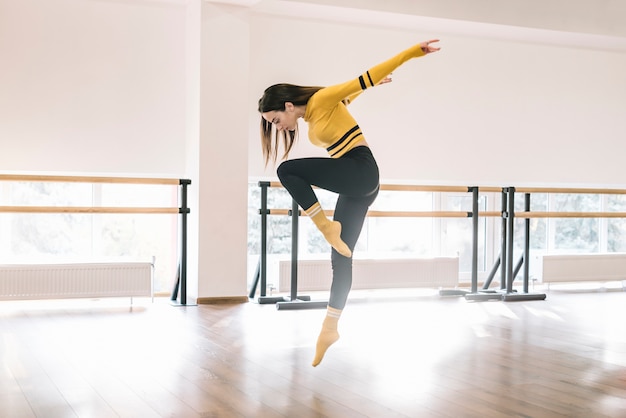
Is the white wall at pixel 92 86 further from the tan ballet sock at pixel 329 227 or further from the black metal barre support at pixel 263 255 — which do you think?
the tan ballet sock at pixel 329 227

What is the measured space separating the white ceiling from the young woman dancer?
2423mm

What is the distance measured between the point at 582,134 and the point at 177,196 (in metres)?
3.83

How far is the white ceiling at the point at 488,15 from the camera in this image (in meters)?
5.38

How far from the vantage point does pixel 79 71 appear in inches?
203

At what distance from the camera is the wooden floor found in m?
2.36

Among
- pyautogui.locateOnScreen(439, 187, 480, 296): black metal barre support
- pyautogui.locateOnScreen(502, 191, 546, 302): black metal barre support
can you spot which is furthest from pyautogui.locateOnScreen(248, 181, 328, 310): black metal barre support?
pyautogui.locateOnScreen(502, 191, 546, 302): black metal barre support

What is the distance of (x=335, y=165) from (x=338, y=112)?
257mm

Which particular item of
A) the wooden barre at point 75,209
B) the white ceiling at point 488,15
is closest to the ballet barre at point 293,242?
the wooden barre at point 75,209

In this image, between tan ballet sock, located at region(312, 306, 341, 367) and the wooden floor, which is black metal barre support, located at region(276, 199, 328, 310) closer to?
the wooden floor

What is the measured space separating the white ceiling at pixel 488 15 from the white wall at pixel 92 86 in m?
0.69

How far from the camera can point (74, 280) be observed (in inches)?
189

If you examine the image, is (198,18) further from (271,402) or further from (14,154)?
(271,402)

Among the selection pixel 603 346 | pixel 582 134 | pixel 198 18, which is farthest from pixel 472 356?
pixel 582 134

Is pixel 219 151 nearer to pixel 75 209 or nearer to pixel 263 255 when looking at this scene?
pixel 263 255
